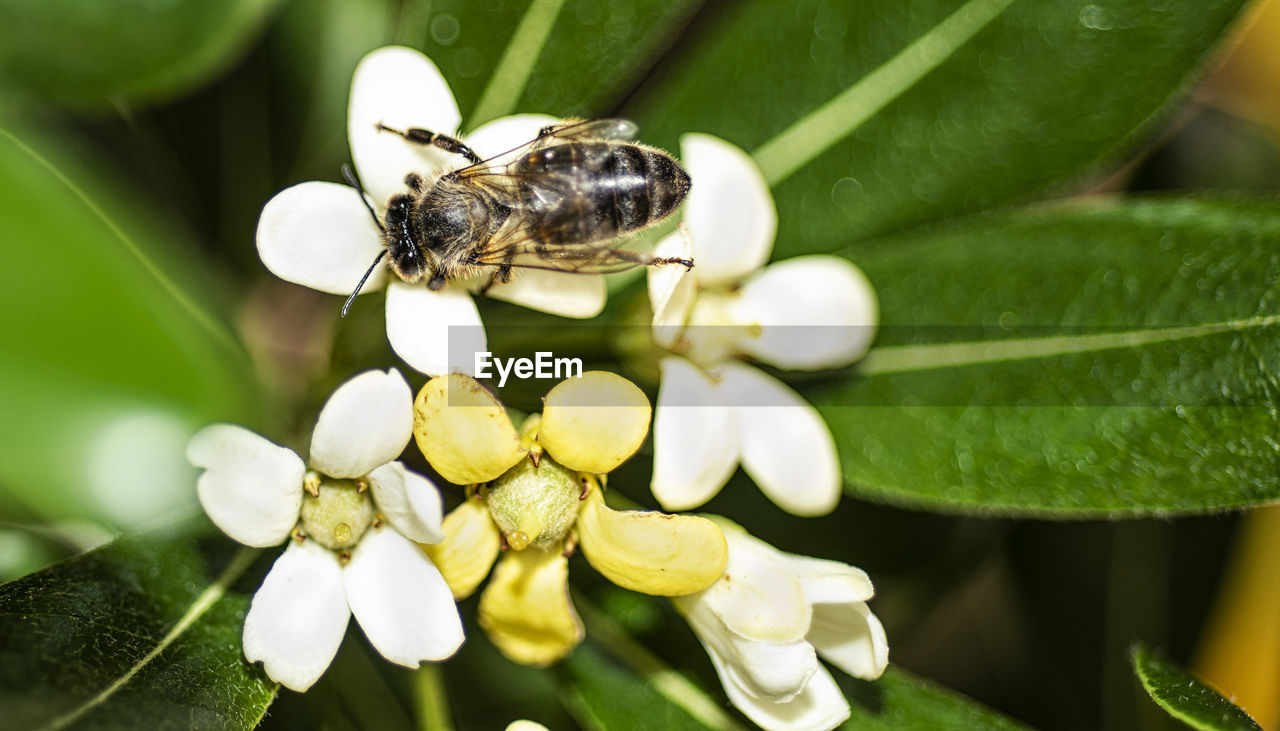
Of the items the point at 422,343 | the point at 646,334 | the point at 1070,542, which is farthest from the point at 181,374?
the point at 1070,542

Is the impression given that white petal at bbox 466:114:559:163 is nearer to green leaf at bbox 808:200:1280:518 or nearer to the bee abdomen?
the bee abdomen

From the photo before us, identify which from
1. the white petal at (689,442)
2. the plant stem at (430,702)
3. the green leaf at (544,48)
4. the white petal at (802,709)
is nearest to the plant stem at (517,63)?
the green leaf at (544,48)

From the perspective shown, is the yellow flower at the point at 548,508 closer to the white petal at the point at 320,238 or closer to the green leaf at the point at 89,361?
the white petal at the point at 320,238

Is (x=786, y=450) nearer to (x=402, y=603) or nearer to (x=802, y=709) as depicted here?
(x=802, y=709)

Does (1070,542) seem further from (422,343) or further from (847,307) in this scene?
(422,343)

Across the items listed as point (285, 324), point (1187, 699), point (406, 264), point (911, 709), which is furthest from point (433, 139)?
point (1187, 699)

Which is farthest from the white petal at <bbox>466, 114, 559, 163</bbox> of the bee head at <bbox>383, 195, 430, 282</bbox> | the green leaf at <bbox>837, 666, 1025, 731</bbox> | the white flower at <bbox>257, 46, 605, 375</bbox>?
the green leaf at <bbox>837, 666, 1025, 731</bbox>
